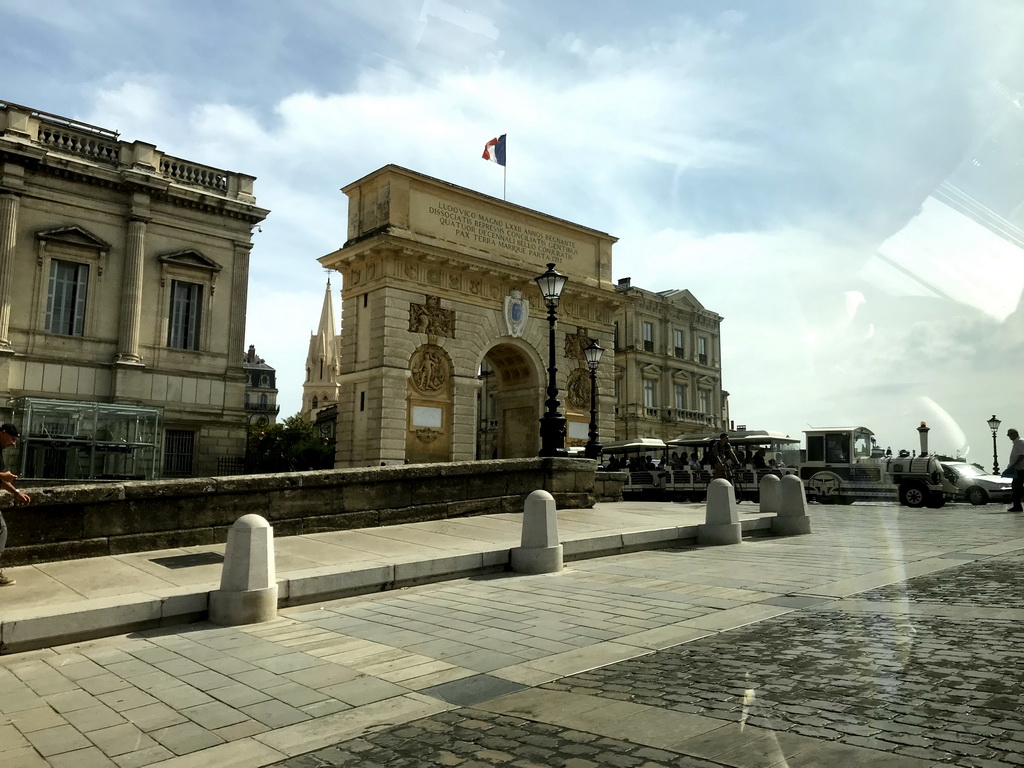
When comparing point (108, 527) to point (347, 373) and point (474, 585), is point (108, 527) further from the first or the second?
point (347, 373)

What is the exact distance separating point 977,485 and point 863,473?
3.01 m

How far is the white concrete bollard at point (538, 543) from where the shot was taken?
869 cm

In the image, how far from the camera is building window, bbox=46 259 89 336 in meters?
26.0

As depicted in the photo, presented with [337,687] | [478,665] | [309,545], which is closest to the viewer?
[337,687]

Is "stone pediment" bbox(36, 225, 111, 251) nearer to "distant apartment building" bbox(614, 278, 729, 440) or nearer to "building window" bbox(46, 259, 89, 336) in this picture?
"building window" bbox(46, 259, 89, 336)

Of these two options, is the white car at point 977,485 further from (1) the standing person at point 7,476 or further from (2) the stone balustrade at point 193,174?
(2) the stone balustrade at point 193,174

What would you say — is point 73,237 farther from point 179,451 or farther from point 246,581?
point 246,581

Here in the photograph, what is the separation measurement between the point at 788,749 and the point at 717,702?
70 cm

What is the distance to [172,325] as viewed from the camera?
28500 mm

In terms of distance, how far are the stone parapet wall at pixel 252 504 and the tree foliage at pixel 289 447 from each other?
45308mm

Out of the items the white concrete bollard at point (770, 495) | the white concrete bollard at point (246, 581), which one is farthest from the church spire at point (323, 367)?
the white concrete bollard at point (246, 581)

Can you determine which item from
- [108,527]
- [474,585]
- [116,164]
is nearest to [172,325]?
[116,164]

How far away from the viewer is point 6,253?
973 inches

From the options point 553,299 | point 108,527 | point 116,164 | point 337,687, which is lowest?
point 337,687
